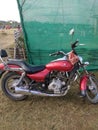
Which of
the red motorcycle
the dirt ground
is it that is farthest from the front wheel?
the dirt ground

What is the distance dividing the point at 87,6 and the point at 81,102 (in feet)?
8.76

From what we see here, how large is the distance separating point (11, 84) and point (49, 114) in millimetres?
1050

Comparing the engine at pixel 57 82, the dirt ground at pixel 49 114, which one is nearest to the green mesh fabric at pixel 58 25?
the dirt ground at pixel 49 114

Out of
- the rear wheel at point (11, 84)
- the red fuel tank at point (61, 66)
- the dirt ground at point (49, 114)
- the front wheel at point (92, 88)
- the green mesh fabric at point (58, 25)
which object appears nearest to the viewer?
the dirt ground at point (49, 114)

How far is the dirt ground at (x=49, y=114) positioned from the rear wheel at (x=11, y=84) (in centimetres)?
10

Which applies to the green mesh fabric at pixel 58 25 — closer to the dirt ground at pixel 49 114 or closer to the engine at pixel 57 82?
the dirt ground at pixel 49 114

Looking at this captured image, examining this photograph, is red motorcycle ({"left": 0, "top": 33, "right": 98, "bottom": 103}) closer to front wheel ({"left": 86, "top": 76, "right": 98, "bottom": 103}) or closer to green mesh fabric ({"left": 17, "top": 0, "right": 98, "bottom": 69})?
front wheel ({"left": 86, "top": 76, "right": 98, "bottom": 103})

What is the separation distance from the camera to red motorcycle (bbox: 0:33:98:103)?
185 inches

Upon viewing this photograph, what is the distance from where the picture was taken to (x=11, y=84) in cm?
500

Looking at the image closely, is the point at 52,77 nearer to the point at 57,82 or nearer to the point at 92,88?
Result: the point at 57,82

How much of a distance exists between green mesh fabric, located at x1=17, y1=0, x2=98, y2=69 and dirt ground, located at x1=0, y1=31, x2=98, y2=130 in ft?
5.97

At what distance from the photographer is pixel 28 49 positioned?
6738 mm

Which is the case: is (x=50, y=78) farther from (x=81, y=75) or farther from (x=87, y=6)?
(x=87, y=6)

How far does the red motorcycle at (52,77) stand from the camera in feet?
15.5
